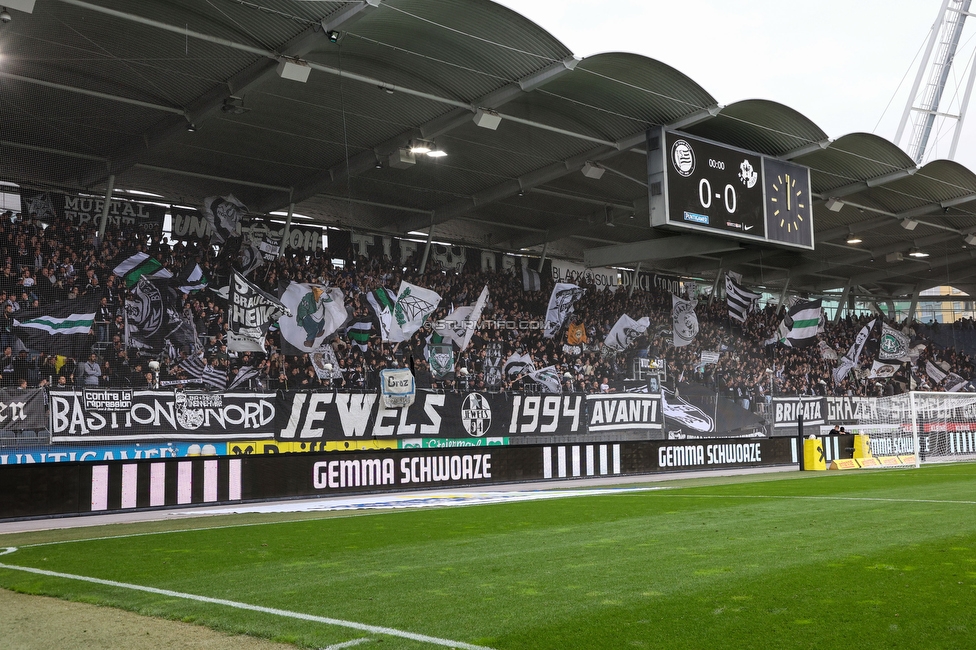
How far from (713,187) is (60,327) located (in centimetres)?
1552

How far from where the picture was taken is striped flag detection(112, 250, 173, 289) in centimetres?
2169

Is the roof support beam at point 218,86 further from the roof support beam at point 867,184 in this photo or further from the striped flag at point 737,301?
the striped flag at point 737,301

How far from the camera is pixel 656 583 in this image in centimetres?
627

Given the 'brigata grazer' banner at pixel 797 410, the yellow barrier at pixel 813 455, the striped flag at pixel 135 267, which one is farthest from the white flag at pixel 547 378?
the striped flag at pixel 135 267

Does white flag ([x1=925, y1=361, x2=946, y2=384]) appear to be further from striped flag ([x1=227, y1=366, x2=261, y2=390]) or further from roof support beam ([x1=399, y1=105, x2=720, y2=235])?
striped flag ([x1=227, y1=366, x2=261, y2=390])

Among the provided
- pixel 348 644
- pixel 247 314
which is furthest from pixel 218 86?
pixel 348 644

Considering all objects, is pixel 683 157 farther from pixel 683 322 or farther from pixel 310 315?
pixel 683 322

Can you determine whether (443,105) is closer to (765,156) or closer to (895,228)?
(765,156)

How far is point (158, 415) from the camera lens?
61.2 feet

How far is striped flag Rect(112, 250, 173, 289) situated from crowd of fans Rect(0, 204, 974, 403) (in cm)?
28

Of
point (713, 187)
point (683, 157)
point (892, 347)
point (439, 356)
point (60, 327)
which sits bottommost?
point (439, 356)

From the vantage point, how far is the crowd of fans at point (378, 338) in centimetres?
2002

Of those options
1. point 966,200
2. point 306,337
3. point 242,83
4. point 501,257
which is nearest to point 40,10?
point 242,83

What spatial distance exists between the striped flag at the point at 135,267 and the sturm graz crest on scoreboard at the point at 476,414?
820 centimetres
